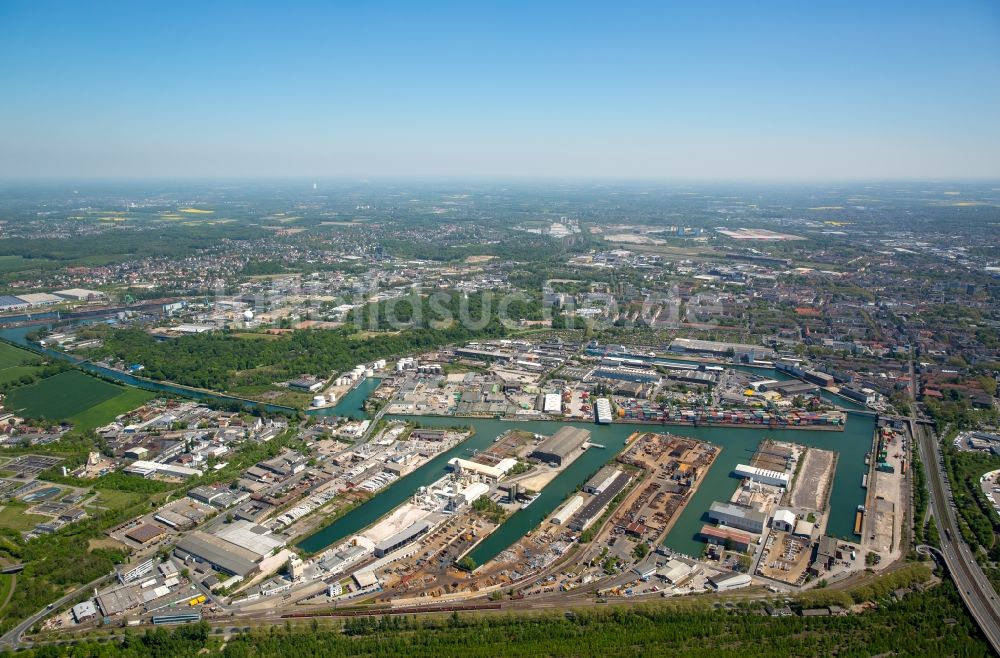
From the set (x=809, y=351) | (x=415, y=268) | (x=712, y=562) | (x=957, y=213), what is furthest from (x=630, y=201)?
(x=712, y=562)

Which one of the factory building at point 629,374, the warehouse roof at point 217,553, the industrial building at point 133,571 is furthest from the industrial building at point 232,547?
the factory building at point 629,374

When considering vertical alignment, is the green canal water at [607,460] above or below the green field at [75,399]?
below

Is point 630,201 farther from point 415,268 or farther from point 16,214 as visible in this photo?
point 16,214

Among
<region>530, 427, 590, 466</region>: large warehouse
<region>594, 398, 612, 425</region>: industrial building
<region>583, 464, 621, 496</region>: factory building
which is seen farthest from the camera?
<region>594, 398, 612, 425</region>: industrial building

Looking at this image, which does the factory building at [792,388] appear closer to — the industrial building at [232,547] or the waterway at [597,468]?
the waterway at [597,468]

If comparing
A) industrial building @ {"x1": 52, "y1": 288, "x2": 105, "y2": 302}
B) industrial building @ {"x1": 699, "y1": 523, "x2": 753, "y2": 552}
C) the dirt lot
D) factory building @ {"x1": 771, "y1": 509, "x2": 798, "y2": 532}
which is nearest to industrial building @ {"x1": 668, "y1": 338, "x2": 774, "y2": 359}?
the dirt lot

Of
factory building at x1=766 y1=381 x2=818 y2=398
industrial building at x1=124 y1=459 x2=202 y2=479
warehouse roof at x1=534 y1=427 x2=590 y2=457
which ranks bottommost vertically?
industrial building at x1=124 y1=459 x2=202 y2=479

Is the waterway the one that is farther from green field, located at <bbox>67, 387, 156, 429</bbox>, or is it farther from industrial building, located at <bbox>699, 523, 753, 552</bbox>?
green field, located at <bbox>67, 387, 156, 429</bbox>
